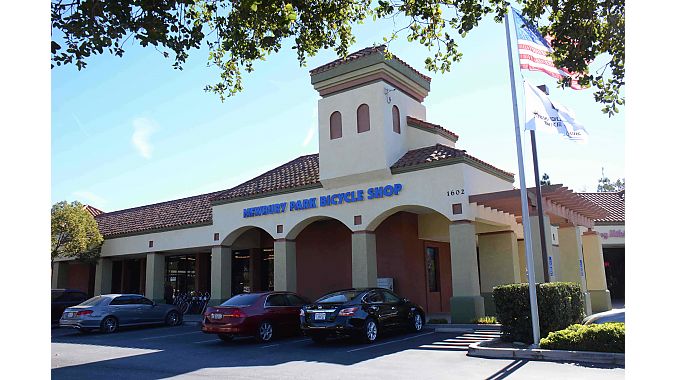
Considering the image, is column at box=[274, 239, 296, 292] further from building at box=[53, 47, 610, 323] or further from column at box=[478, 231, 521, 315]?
column at box=[478, 231, 521, 315]

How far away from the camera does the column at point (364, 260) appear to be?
1877 centimetres

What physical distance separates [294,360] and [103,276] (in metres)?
21.4

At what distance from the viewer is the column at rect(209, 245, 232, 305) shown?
76.0ft

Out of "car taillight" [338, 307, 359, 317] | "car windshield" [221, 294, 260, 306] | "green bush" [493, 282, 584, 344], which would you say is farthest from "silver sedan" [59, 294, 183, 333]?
"green bush" [493, 282, 584, 344]

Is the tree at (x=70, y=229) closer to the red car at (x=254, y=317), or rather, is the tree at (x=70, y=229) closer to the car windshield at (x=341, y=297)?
the red car at (x=254, y=317)

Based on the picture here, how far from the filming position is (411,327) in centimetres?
1559

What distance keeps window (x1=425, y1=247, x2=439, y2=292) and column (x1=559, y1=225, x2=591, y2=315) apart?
4940mm

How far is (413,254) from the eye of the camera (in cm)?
2173

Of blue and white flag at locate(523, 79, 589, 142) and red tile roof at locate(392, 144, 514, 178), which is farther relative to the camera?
red tile roof at locate(392, 144, 514, 178)

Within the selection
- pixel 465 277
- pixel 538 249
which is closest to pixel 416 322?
pixel 465 277

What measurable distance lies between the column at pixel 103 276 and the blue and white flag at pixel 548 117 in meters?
25.2

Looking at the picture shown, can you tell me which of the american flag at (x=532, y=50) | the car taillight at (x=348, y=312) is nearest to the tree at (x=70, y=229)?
the car taillight at (x=348, y=312)

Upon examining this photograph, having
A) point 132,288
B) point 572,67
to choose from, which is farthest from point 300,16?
point 132,288

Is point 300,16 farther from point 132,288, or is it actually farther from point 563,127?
point 132,288
